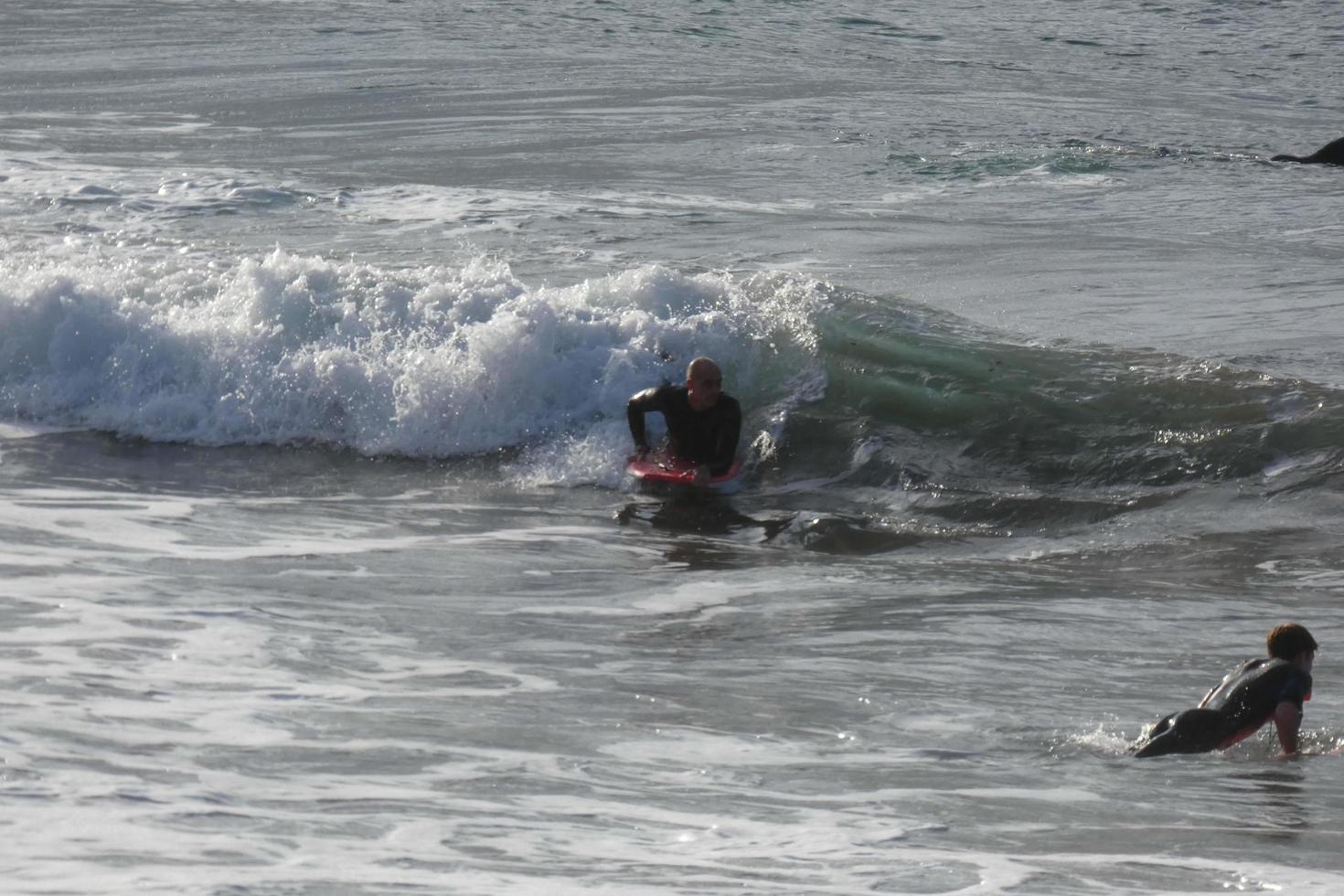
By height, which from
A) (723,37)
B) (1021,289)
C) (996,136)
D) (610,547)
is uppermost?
(723,37)

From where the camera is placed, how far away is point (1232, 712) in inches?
255

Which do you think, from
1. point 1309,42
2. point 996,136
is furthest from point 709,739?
point 1309,42

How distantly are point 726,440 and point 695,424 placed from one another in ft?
0.88

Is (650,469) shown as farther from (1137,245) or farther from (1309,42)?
(1309,42)

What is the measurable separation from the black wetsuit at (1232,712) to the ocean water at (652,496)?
12 cm

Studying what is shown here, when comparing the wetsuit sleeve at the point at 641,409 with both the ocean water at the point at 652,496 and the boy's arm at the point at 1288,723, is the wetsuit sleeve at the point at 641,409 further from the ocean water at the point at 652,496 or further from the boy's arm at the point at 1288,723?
the boy's arm at the point at 1288,723

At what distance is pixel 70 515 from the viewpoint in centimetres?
1012

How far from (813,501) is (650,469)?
1145 millimetres

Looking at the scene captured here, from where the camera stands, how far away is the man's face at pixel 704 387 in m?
11.5

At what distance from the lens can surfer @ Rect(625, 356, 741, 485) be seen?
11531 millimetres

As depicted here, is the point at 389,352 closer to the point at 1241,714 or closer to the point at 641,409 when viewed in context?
the point at 641,409

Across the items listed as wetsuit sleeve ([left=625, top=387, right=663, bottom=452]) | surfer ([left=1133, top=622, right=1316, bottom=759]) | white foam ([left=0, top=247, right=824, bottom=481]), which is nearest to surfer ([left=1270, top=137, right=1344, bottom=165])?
white foam ([left=0, top=247, right=824, bottom=481])

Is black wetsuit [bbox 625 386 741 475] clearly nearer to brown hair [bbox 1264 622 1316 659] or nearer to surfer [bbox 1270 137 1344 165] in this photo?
brown hair [bbox 1264 622 1316 659]

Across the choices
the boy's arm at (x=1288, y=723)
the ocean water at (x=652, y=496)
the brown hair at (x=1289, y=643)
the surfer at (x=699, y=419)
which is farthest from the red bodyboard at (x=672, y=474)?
the boy's arm at (x=1288, y=723)
